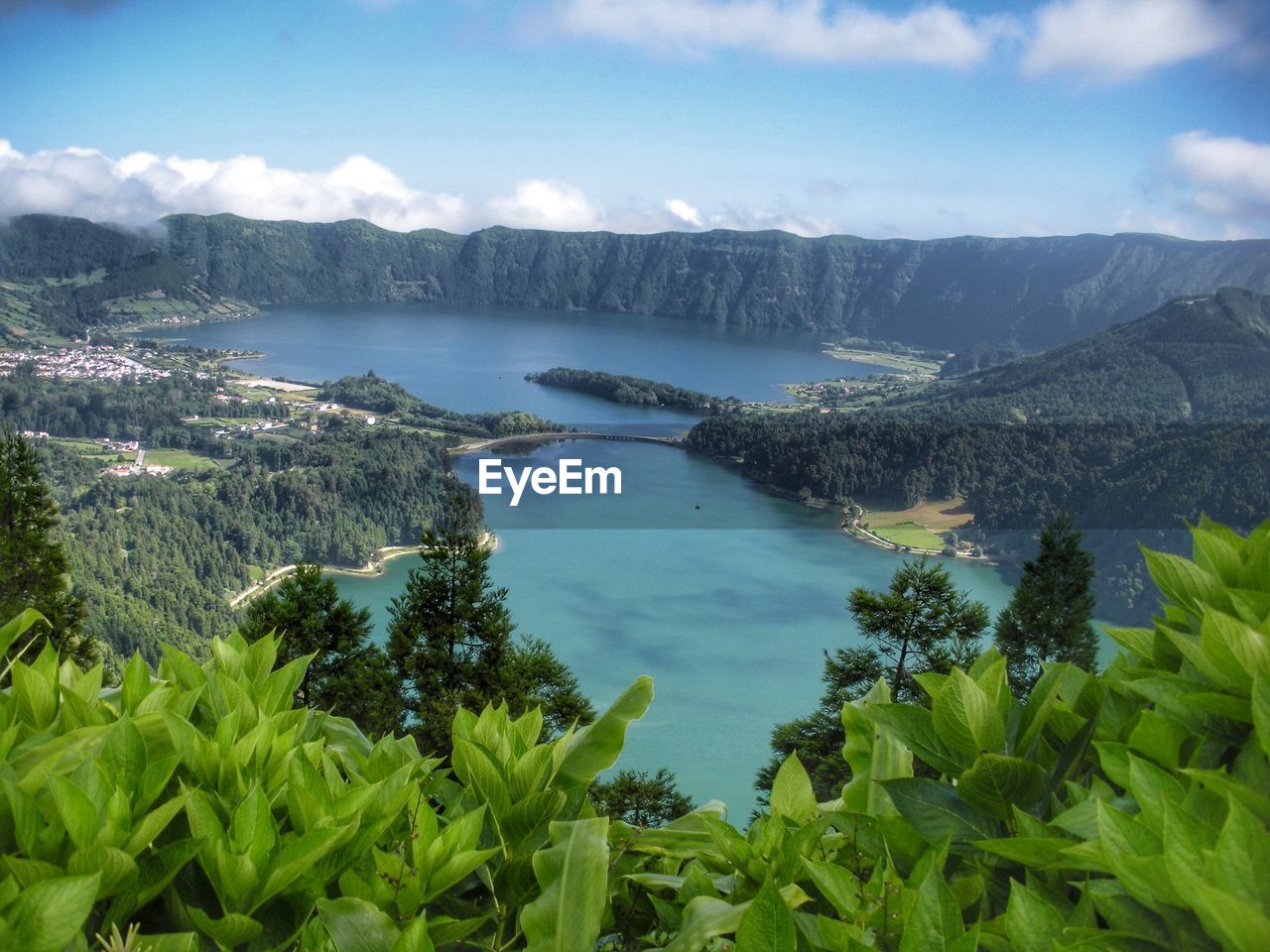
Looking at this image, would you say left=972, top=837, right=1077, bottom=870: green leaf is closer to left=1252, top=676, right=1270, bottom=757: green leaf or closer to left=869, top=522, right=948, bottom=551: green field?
left=1252, top=676, right=1270, bottom=757: green leaf

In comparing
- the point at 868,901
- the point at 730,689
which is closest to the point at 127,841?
the point at 868,901

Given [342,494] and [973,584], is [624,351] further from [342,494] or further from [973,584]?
[973,584]

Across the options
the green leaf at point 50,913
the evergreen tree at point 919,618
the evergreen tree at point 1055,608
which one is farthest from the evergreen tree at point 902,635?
the green leaf at point 50,913

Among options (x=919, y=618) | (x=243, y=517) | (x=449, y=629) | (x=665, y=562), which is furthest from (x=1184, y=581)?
(x=243, y=517)

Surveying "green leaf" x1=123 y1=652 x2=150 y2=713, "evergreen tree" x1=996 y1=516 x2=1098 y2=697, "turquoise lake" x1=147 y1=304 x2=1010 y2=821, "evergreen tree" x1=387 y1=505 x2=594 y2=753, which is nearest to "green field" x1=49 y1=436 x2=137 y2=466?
"turquoise lake" x1=147 y1=304 x2=1010 y2=821

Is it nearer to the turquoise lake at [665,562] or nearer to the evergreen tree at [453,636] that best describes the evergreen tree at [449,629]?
the evergreen tree at [453,636]

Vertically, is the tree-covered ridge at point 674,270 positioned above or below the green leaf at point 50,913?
above

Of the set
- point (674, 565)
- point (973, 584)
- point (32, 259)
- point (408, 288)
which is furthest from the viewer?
point (408, 288)
